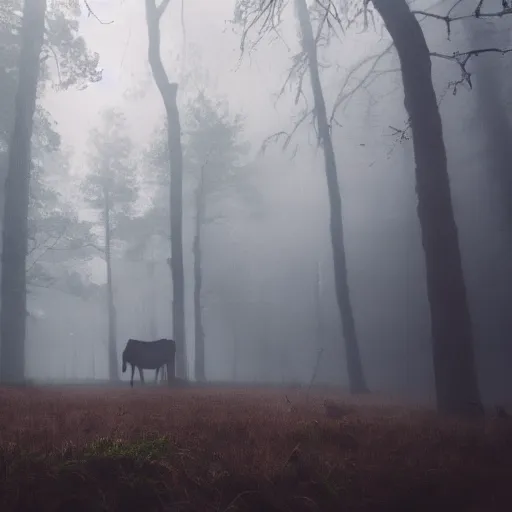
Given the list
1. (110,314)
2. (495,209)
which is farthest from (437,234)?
(110,314)

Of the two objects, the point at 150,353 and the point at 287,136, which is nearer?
the point at 150,353

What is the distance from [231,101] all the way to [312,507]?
32965 millimetres

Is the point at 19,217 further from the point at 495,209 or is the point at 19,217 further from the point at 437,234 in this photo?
the point at 495,209

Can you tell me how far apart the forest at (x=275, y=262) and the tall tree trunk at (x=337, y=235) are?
76mm

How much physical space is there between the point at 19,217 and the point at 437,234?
36.9ft

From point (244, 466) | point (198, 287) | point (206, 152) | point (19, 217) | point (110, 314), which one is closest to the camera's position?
point (244, 466)

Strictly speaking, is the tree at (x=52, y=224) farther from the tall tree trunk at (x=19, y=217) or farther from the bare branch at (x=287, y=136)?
the bare branch at (x=287, y=136)

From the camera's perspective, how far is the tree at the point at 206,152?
29.6 metres

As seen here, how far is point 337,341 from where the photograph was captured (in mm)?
48594

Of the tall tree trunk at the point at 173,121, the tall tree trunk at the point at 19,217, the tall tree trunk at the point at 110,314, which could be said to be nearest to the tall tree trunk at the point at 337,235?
the tall tree trunk at the point at 173,121

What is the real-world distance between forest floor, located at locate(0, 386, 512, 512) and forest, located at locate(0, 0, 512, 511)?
0.9 inches

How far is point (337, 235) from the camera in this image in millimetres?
16859

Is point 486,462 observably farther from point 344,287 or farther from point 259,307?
point 259,307

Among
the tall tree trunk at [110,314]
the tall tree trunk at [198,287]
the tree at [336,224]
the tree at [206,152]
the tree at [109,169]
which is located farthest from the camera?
the tree at [109,169]
